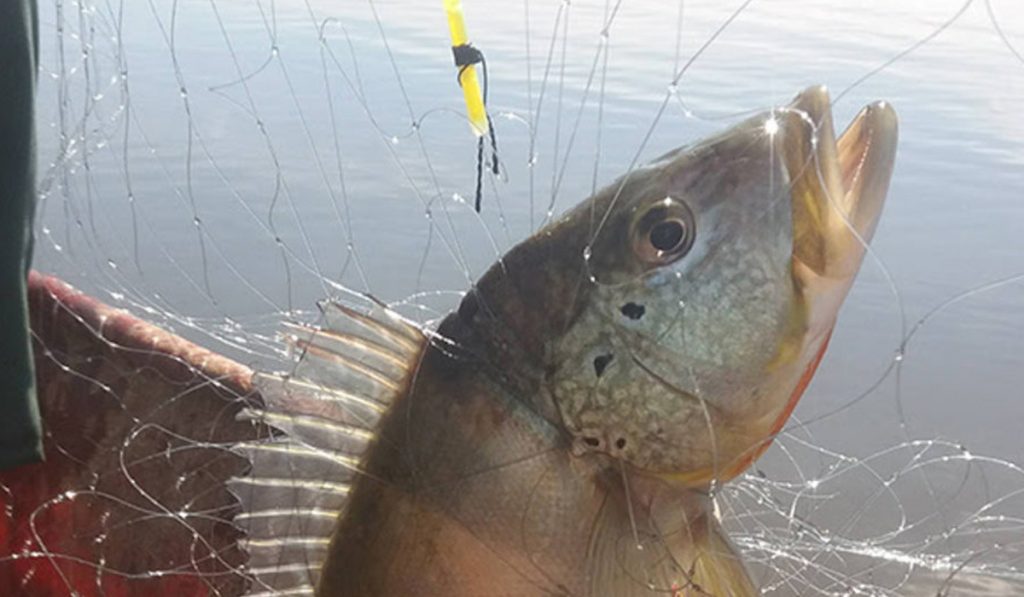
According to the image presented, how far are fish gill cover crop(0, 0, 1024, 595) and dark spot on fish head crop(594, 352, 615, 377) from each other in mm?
442

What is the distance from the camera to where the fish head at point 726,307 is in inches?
73.8

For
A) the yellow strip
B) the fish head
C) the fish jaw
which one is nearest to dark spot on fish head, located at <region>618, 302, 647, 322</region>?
the fish head

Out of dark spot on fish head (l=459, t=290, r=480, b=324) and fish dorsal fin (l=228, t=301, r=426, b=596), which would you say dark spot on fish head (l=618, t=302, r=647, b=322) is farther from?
fish dorsal fin (l=228, t=301, r=426, b=596)

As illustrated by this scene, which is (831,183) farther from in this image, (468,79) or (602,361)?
(468,79)

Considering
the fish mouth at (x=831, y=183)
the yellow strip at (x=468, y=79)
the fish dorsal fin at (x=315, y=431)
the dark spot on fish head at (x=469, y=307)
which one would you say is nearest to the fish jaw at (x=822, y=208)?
the fish mouth at (x=831, y=183)

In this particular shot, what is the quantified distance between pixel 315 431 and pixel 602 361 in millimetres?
521

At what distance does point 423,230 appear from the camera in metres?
6.00

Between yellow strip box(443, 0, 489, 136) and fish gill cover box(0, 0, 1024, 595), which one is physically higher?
yellow strip box(443, 0, 489, 136)

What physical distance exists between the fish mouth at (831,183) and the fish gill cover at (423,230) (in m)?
0.23

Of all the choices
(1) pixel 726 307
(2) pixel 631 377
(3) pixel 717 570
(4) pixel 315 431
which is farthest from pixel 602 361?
(4) pixel 315 431

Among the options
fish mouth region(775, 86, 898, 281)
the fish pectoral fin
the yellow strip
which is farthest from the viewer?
the yellow strip

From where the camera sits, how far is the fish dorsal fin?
2.05m

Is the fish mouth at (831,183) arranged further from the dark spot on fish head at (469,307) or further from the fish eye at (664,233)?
the dark spot on fish head at (469,307)

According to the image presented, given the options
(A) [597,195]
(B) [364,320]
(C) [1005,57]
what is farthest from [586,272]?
(C) [1005,57]
